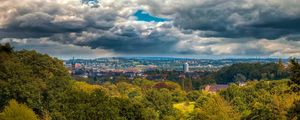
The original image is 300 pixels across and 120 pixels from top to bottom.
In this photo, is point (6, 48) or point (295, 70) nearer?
point (295, 70)

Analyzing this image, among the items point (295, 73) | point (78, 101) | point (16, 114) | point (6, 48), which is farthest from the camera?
point (6, 48)

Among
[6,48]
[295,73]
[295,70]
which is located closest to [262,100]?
[295,73]

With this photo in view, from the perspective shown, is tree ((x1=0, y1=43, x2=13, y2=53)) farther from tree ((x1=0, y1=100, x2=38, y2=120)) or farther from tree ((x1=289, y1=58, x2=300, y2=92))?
tree ((x1=289, y1=58, x2=300, y2=92))

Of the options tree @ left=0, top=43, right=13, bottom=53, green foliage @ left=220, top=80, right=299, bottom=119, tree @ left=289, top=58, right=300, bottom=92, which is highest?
tree @ left=0, top=43, right=13, bottom=53

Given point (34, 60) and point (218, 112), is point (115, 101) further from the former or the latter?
point (34, 60)

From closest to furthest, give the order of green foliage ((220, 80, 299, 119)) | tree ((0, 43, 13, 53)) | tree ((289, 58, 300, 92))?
tree ((289, 58, 300, 92)), green foliage ((220, 80, 299, 119)), tree ((0, 43, 13, 53))

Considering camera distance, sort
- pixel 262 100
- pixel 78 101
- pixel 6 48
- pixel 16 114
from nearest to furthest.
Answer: pixel 16 114 → pixel 78 101 → pixel 262 100 → pixel 6 48

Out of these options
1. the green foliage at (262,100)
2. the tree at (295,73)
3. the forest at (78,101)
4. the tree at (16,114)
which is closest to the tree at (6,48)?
the forest at (78,101)

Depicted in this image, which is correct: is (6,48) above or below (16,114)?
above

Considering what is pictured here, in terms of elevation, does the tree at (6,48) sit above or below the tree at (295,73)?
above

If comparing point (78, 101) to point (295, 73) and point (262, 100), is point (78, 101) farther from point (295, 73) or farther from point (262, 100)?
point (262, 100)

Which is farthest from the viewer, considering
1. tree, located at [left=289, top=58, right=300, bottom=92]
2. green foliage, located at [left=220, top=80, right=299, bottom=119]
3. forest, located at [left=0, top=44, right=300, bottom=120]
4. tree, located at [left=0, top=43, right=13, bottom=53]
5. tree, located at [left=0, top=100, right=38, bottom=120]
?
tree, located at [left=0, top=43, right=13, bottom=53]

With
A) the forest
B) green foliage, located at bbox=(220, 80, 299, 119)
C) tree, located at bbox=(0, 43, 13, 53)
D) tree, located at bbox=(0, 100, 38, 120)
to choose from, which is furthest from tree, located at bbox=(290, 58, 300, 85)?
tree, located at bbox=(0, 43, 13, 53)

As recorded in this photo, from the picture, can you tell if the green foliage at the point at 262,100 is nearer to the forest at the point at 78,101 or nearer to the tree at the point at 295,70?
the forest at the point at 78,101
